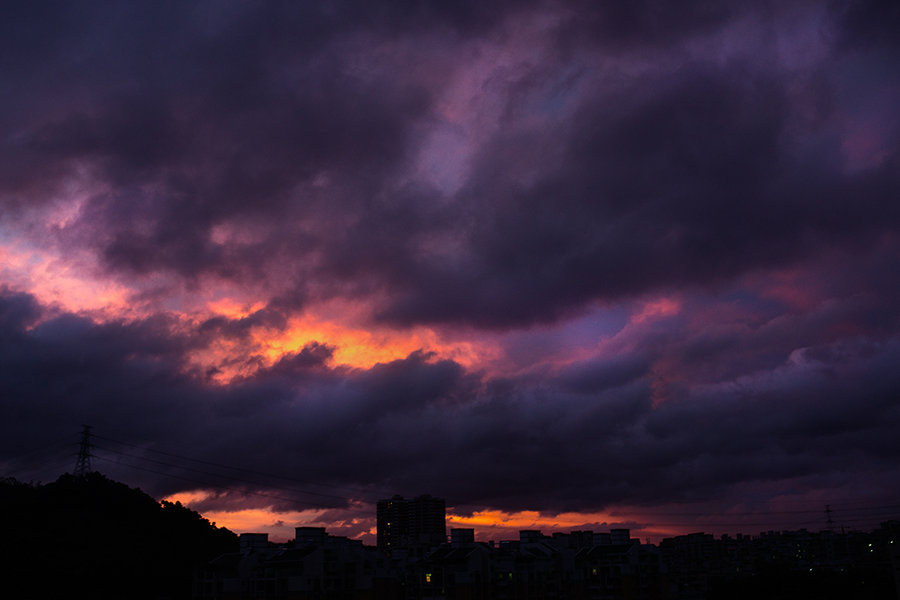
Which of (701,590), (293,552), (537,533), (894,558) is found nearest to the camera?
(293,552)

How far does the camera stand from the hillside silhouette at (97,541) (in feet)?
397

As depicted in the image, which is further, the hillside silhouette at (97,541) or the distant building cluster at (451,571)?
the hillside silhouette at (97,541)

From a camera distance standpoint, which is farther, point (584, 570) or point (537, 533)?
point (537, 533)

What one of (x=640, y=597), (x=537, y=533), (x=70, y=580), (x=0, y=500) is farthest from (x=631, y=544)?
(x=0, y=500)

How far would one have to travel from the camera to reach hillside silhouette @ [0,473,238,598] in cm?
12106

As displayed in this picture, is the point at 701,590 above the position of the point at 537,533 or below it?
below

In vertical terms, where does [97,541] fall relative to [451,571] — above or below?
above

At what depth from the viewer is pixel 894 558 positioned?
128875mm

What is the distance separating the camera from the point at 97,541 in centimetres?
13750

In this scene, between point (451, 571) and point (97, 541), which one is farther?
point (97, 541)

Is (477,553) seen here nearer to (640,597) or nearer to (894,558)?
(640,597)

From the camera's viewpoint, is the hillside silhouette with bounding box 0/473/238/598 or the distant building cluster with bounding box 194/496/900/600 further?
the hillside silhouette with bounding box 0/473/238/598

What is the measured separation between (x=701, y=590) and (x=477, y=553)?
3066 inches

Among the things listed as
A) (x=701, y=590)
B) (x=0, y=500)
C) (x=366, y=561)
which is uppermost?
(x=0, y=500)
